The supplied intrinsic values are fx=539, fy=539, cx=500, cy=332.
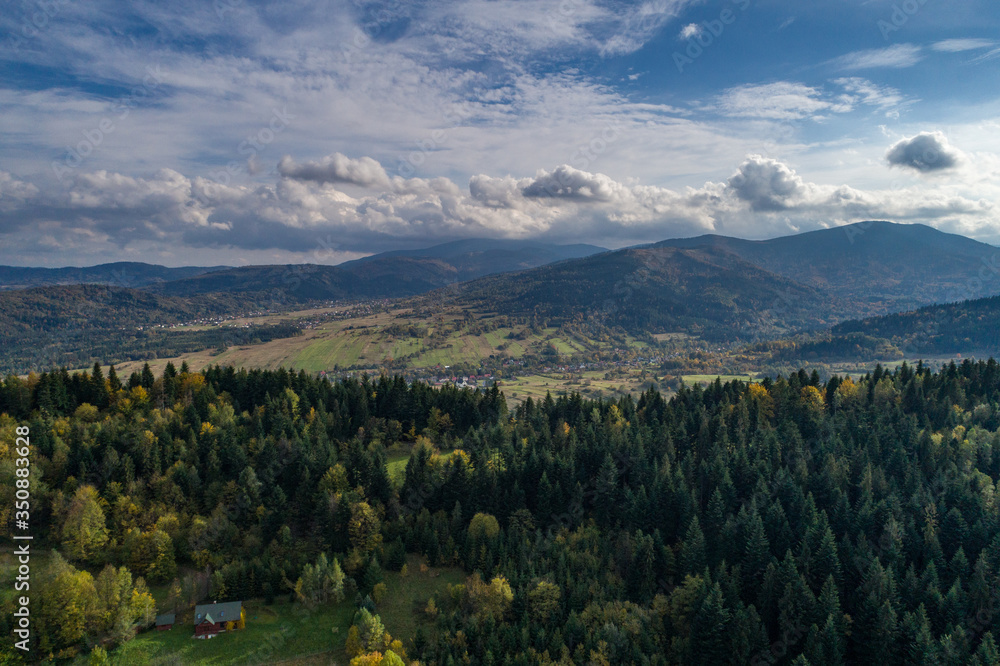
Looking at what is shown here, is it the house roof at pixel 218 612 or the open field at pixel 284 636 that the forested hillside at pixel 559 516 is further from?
the house roof at pixel 218 612

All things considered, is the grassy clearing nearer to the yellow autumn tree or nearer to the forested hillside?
the forested hillside

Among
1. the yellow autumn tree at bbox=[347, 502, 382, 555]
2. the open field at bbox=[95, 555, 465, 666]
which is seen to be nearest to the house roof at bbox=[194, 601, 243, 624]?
the open field at bbox=[95, 555, 465, 666]

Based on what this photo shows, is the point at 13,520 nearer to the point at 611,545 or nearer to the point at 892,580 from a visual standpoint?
the point at 611,545

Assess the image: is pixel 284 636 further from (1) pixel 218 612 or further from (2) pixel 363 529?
(2) pixel 363 529

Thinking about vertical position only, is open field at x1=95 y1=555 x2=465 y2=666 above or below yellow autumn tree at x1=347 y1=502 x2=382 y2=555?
below

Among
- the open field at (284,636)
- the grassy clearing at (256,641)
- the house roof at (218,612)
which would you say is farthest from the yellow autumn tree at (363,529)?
the house roof at (218,612)

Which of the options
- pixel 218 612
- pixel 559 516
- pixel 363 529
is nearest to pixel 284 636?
pixel 218 612
